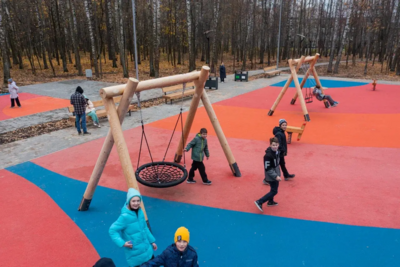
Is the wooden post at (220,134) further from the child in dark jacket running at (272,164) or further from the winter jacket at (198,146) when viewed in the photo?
the child in dark jacket running at (272,164)

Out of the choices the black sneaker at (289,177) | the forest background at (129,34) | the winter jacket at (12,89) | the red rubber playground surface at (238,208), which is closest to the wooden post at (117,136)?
the red rubber playground surface at (238,208)

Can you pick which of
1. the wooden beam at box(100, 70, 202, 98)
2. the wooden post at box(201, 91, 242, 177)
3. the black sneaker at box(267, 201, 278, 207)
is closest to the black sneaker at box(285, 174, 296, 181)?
the wooden post at box(201, 91, 242, 177)

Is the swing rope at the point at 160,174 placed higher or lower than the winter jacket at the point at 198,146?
lower

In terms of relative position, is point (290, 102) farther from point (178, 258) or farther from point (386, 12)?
point (386, 12)

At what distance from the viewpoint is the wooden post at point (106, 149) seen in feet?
16.0

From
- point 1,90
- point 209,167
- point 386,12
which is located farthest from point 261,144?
point 386,12

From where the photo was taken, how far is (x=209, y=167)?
776 cm

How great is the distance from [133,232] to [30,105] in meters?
14.1

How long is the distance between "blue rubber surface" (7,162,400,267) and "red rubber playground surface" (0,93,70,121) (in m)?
9.15

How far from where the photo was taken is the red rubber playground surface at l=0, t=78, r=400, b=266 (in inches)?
181

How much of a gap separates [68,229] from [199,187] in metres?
2.81

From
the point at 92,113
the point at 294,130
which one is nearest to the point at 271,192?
the point at 294,130

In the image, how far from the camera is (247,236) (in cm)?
499

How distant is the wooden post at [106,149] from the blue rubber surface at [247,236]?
265 mm
